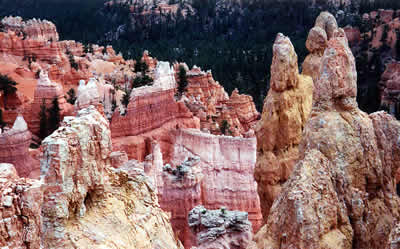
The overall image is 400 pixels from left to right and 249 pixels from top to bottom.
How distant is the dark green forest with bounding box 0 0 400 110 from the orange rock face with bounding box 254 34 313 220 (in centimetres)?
4387

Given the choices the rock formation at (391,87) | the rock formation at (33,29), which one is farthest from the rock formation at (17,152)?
the rock formation at (391,87)

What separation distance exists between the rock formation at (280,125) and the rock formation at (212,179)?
385 cm

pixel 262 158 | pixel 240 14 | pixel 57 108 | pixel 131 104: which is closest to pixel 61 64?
pixel 57 108

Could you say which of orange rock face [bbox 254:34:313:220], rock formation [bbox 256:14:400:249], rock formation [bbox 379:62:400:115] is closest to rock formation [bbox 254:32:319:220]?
orange rock face [bbox 254:34:313:220]

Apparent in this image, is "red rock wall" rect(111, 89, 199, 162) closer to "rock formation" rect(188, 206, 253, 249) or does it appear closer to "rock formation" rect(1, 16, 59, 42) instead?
"rock formation" rect(188, 206, 253, 249)

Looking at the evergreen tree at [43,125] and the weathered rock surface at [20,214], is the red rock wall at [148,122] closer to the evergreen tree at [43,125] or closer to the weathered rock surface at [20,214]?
the evergreen tree at [43,125]

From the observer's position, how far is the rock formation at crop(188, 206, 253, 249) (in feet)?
31.1

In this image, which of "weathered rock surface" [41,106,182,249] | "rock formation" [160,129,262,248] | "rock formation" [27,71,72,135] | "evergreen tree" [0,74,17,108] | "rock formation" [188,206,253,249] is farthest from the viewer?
"evergreen tree" [0,74,17,108]

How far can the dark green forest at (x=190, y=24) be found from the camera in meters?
59.8

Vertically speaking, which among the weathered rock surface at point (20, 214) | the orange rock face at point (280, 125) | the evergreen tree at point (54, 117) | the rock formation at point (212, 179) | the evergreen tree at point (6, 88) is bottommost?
the rock formation at point (212, 179)

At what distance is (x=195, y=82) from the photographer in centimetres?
2738

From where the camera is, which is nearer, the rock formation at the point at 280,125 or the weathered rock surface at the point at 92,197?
the weathered rock surface at the point at 92,197

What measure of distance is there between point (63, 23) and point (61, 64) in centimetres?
4686

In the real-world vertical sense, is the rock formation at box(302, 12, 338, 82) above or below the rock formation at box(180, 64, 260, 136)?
above
